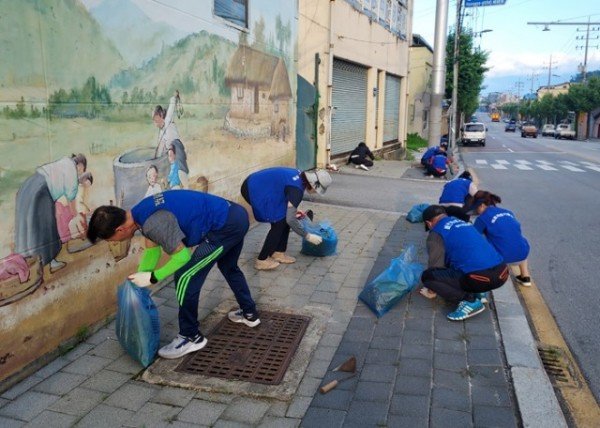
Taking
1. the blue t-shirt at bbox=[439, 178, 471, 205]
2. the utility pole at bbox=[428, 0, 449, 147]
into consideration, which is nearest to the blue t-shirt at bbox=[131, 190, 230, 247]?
the blue t-shirt at bbox=[439, 178, 471, 205]

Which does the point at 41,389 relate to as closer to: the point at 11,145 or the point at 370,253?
the point at 11,145

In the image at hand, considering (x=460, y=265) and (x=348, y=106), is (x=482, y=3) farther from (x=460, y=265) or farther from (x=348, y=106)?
(x=460, y=265)

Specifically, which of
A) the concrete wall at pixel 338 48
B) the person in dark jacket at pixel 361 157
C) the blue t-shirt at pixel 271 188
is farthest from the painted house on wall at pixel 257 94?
the person in dark jacket at pixel 361 157

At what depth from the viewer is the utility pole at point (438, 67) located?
17.0 m

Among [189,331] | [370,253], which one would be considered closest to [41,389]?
[189,331]

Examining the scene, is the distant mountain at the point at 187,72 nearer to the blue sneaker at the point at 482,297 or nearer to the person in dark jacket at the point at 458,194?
the person in dark jacket at the point at 458,194

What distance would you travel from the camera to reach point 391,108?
72.3ft

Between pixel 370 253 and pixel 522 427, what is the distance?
3.79m

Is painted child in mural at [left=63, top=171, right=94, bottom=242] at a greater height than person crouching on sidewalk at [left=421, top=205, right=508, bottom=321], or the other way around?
painted child in mural at [left=63, top=171, right=94, bottom=242]

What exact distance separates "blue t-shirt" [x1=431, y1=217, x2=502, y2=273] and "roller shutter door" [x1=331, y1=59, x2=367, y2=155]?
1034 centimetres

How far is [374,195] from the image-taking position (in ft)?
38.5

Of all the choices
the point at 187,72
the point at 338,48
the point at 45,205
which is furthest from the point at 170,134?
the point at 338,48

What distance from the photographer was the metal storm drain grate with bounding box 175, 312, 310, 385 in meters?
3.81

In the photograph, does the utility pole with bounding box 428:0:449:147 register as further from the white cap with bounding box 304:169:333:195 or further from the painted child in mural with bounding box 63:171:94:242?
the painted child in mural with bounding box 63:171:94:242
